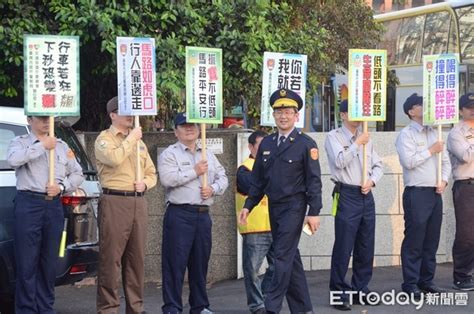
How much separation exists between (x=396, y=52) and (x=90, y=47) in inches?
372

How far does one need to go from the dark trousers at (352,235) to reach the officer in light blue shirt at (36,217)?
2.55 m

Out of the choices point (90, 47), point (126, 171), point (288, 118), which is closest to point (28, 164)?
point (126, 171)

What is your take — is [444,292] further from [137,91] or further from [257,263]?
[137,91]

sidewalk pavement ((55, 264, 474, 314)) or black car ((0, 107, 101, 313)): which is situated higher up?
black car ((0, 107, 101, 313))

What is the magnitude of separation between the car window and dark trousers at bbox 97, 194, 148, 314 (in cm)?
86

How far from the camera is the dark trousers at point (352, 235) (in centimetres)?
773

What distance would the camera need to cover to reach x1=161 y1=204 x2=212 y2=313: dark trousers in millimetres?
7137

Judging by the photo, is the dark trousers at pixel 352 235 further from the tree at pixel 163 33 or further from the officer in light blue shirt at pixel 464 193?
the tree at pixel 163 33

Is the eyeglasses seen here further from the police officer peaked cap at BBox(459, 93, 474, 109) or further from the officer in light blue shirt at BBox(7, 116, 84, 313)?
the police officer peaked cap at BBox(459, 93, 474, 109)

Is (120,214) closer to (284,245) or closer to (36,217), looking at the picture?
(36,217)

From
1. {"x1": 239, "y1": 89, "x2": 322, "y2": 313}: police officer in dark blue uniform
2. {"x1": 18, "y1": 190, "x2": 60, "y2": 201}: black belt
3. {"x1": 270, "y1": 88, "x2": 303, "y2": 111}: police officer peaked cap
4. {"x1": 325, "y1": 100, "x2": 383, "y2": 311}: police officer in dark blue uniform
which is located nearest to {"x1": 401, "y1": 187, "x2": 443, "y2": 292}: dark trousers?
{"x1": 325, "y1": 100, "x2": 383, "y2": 311}: police officer in dark blue uniform

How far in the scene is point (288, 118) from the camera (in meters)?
6.95

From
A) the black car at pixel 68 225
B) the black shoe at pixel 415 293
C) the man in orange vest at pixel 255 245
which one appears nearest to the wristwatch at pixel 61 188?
the black car at pixel 68 225

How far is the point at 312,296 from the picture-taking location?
8422 mm
